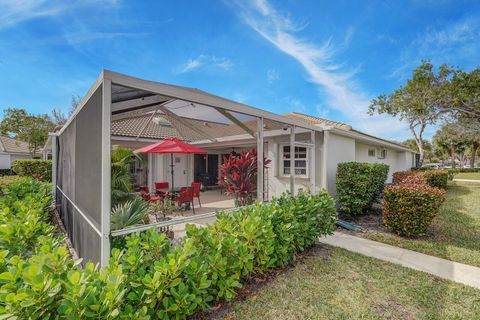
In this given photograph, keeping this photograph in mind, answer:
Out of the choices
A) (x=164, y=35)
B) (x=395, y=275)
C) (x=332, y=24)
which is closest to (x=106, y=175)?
(x=395, y=275)

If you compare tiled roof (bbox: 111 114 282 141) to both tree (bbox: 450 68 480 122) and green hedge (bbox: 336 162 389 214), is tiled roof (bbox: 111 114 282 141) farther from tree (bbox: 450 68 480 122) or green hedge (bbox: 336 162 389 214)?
tree (bbox: 450 68 480 122)

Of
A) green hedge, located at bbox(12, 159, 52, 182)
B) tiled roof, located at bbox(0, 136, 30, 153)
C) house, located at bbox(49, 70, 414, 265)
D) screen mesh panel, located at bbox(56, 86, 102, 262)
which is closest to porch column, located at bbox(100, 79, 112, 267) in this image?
house, located at bbox(49, 70, 414, 265)

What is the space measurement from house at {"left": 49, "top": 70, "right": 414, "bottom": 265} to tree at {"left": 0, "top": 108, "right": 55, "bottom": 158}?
2254cm

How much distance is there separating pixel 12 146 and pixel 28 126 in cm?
734

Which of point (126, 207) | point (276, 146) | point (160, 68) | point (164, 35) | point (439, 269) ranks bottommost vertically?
point (439, 269)

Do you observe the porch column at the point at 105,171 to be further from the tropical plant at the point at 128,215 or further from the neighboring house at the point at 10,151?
the neighboring house at the point at 10,151

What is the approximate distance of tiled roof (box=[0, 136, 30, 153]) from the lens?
29.8 m

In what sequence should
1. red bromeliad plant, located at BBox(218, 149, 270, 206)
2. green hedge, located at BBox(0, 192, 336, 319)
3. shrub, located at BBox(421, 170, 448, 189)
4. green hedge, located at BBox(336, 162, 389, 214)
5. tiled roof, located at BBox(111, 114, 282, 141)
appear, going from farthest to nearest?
shrub, located at BBox(421, 170, 448, 189)
tiled roof, located at BBox(111, 114, 282, 141)
red bromeliad plant, located at BBox(218, 149, 270, 206)
green hedge, located at BBox(336, 162, 389, 214)
green hedge, located at BBox(0, 192, 336, 319)

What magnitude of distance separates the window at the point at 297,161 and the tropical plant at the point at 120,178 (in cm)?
585

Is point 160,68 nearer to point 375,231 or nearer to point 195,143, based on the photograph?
point 195,143

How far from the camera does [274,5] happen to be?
8.12 metres

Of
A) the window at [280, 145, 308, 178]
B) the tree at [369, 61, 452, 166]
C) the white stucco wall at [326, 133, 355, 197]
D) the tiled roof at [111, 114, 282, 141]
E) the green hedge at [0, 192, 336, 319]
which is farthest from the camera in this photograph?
the tree at [369, 61, 452, 166]

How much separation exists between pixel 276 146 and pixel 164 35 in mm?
6360

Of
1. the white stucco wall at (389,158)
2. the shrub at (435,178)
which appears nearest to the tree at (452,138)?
the white stucco wall at (389,158)
